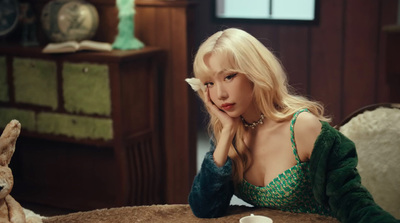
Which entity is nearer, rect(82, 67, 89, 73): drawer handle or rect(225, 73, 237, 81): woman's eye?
rect(225, 73, 237, 81): woman's eye

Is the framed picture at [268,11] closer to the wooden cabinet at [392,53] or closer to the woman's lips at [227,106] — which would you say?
the wooden cabinet at [392,53]

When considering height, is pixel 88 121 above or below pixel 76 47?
below

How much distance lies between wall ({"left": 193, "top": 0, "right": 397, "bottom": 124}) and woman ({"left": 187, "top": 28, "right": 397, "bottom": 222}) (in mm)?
3224

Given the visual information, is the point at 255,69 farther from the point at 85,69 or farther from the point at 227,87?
the point at 85,69

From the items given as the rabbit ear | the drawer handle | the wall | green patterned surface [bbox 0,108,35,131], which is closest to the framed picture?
the wall

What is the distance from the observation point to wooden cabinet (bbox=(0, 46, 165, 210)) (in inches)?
140

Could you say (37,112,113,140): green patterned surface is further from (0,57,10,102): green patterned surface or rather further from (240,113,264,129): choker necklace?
(240,113,264,129): choker necklace

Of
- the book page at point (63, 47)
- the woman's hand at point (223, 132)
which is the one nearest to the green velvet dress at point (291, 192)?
the woman's hand at point (223, 132)

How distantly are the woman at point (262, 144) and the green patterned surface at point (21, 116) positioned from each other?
2.43 metres

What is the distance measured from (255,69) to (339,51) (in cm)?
350

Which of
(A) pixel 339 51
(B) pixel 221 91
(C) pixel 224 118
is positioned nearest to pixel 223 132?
(C) pixel 224 118

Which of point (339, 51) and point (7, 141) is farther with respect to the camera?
point (339, 51)

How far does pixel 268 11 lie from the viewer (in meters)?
5.26

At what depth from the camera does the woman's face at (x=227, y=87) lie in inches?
Answer: 59.9
